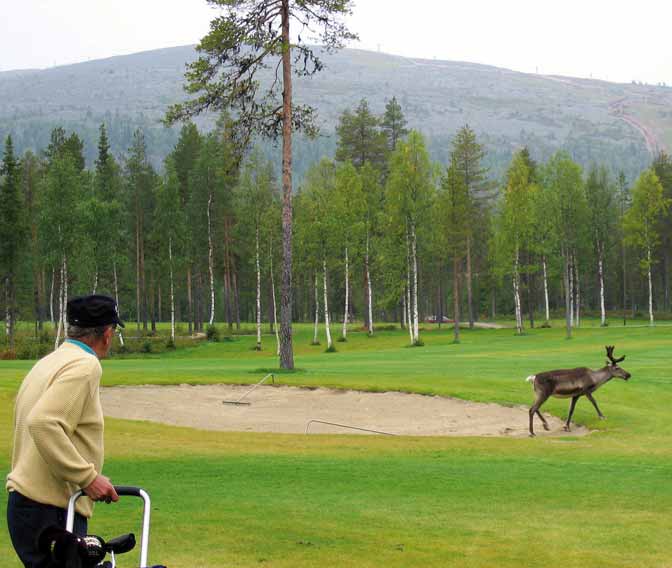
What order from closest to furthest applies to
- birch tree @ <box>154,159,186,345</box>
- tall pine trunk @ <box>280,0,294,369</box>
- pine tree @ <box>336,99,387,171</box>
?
1. tall pine trunk @ <box>280,0,294,369</box>
2. birch tree @ <box>154,159,186,345</box>
3. pine tree @ <box>336,99,387,171</box>

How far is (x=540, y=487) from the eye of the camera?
13.8m

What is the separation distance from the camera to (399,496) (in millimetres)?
12922

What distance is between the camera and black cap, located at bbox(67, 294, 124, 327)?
616 centimetres

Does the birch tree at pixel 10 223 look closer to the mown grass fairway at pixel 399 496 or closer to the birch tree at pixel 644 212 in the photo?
the mown grass fairway at pixel 399 496

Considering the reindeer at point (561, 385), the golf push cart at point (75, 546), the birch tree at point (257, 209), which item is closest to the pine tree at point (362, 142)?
the birch tree at point (257, 209)

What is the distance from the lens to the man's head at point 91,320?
616 centimetres

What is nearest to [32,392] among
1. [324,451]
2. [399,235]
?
[324,451]

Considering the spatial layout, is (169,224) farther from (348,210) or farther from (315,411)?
(315,411)

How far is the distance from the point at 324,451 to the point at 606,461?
5.59m

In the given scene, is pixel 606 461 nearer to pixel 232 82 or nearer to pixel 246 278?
pixel 232 82

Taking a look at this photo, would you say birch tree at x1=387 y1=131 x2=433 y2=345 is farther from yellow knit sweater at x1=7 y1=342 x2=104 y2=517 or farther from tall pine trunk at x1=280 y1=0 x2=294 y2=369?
yellow knit sweater at x1=7 y1=342 x2=104 y2=517

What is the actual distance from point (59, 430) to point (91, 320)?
858mm

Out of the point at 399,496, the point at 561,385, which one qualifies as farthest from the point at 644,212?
the point at 399,496

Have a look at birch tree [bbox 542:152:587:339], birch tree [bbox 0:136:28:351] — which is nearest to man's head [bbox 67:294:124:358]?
birch tree [bbox 0:136:28:351]
